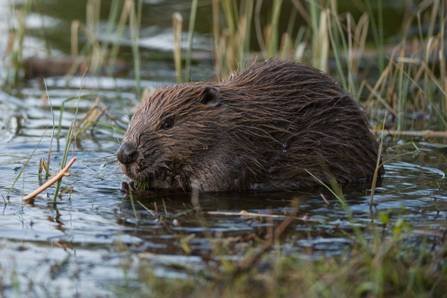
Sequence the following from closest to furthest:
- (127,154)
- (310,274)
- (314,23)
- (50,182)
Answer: (310,274), (50,182), (127,154), (314,23)

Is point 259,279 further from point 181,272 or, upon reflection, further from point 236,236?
point 236,236

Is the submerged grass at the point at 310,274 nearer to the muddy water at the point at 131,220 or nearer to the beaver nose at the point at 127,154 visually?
the muddy water at the point at 131,220

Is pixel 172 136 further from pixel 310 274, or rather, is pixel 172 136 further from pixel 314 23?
pixel 314 23

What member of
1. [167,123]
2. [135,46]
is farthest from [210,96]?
[135,46]

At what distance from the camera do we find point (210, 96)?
503 centimetres

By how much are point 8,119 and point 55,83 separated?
1.89 meters

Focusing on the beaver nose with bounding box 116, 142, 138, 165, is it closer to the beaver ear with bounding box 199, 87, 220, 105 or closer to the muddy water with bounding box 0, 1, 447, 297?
the muddy water with bounding box 0, 1, 447, 297

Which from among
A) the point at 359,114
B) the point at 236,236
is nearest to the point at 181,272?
the point at 236,236

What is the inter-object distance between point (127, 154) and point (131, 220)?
702mm

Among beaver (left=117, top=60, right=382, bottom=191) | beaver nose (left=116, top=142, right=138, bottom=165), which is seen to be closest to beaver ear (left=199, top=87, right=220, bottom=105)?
beaver (left=117, top=60, right=382, bottom=191)

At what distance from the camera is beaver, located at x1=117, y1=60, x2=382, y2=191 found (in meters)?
4.88

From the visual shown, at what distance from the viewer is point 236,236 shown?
3.82 m

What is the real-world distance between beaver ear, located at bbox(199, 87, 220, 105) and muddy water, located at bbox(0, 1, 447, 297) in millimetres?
619

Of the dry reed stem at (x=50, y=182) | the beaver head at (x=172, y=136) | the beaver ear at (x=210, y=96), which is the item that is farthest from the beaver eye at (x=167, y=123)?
the dry reed stem at (x=50, y=182)
